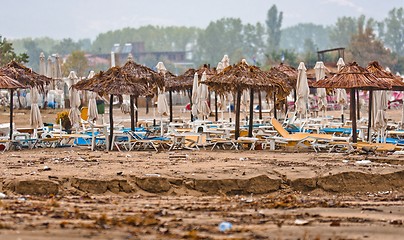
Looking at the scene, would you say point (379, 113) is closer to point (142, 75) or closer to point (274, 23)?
point (142, 75)

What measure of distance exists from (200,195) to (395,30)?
169 metres

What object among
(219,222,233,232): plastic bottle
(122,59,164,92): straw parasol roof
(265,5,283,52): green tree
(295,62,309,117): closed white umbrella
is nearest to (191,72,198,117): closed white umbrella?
(122,59,164,92): straw parasol roof

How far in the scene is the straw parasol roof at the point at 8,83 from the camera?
56.8 ft

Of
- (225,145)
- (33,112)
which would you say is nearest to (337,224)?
(225,145)

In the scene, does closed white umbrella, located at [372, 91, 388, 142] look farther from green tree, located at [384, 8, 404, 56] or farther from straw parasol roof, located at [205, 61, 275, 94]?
green tree, located at [384, 8, 404, 56]

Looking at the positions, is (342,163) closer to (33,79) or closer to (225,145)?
(225,145)

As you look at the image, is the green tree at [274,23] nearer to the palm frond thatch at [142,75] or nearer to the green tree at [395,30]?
the green tree at [395,30]

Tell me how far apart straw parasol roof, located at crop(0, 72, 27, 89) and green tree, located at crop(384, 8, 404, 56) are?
159 meters

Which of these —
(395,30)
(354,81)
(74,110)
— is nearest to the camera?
(354,81)

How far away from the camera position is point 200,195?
11.4 meters

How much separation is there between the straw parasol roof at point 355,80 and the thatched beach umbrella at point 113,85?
12.3ft

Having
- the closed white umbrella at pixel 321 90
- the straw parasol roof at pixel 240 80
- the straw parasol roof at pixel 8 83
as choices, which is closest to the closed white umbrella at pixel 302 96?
the straw parasol roof at pixel 240 80

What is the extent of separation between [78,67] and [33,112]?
186 feet

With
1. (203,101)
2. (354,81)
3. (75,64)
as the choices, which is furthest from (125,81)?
(75,64)
